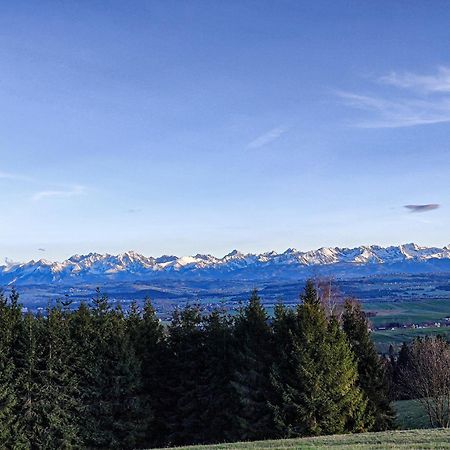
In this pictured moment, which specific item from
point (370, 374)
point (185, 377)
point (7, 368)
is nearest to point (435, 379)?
point (370, 374)

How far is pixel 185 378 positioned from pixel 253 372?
725cm

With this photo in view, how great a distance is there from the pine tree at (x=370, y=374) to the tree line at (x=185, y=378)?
0.09 meters

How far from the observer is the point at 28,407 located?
4453 centimetres

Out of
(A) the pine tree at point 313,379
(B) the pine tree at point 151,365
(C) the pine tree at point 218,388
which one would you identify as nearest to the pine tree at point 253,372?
(C) the pine tree at point 218,388

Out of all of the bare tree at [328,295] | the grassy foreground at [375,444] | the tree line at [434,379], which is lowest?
the tree line at [434,379]

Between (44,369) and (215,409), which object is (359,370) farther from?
(44,369)

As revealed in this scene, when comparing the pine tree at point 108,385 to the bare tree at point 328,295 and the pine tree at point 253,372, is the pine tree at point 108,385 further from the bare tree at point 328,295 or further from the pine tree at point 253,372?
the bare tree at point 328,295

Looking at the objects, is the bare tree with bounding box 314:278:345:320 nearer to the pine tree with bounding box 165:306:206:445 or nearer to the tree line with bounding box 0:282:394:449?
the tree line with bounding box 0:282:394:449

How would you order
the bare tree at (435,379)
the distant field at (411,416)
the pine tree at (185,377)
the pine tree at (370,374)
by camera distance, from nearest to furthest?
the pine tree at (370,374), the pine tree at (185,377), the bare tree at (435,379), the distant field at (411,416)

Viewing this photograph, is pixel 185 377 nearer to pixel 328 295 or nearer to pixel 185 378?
pixel 185 378

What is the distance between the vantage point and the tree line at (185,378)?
145ft

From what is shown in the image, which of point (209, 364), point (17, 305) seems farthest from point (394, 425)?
point (17, 305)

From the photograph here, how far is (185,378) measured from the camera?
49.7 m

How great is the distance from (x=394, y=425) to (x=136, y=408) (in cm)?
2238
